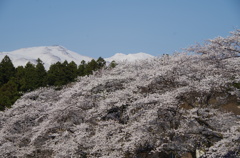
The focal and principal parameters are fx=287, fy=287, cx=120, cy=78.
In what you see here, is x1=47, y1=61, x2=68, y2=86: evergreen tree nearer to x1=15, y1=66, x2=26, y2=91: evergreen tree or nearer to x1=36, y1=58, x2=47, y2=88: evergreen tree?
x1=36, y1=58, x2=47, y2=88: evergreen tree

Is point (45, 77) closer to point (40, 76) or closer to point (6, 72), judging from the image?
point (40, 76)

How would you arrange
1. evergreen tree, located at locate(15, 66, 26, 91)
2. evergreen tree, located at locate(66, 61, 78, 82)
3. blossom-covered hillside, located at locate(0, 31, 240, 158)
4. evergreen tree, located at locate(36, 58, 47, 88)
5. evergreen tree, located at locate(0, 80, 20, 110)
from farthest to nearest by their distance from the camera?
evergreen tree, located at locate(66, 61, 78, 82) → evergreen tree, located at locate(36, 58, 47, 88) → evergreen tree, located at locate(15, 66, 26, 91) → evergreen tree, located at locate(0, 80, 20, 110) → blossom-covered hillside, located at locate(0, 31, 240, 158)

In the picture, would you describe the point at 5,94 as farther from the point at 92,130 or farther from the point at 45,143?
the point at 92,130

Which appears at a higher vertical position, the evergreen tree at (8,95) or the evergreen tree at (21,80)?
the evergreen tree at (21,80)

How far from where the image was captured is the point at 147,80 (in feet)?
53.3

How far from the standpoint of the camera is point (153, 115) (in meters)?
13.6

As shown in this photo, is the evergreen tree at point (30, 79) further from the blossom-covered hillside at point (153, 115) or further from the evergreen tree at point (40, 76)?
the blossom-covered hillside at point (153, 115)

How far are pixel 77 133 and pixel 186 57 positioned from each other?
7.57 metres

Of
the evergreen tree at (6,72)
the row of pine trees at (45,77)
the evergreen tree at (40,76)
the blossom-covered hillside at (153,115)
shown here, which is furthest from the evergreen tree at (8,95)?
the blossom-covered hillside at (153,115)

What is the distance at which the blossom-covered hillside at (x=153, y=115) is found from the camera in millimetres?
13562

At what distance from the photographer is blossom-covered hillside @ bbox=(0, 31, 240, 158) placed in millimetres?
13562

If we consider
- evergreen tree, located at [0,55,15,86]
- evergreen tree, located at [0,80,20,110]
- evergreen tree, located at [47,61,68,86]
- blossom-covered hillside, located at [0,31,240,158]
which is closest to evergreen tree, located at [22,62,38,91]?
evergreen tree, located at [0,80,20,110]

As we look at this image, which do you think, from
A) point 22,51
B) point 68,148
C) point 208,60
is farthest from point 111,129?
point 22,51

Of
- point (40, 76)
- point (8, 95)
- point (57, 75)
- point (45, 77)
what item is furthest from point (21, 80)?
point (8, 95)
